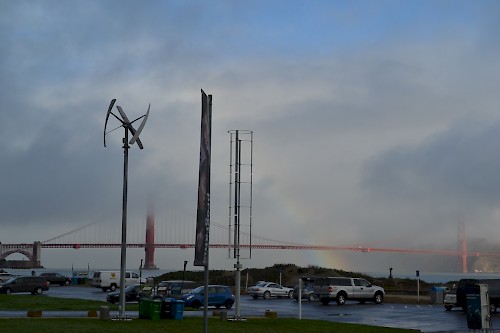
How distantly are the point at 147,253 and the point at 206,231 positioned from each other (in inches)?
4136

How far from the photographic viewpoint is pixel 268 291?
5806 centimetres

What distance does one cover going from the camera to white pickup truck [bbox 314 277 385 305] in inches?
1880

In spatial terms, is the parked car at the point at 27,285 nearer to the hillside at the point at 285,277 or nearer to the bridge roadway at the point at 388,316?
the hillside at the point at 285,277

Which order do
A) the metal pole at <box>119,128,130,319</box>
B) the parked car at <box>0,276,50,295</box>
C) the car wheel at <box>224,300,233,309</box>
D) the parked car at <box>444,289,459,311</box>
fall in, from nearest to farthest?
the metal pole at <box>119,128,130,319</box>, the parked car at <box>444,289,459,311</box>, the car wheel at <box>224,300,233,309</box>, the parked car at <box>0,276,50,295</box>

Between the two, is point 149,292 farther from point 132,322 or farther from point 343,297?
point 132,322

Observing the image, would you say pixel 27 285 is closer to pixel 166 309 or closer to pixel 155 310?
pixel 166 309

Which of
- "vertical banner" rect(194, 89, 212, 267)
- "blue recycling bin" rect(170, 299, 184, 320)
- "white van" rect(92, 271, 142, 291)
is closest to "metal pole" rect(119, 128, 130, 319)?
"blue recycling bin" rect(170, 299, 184, 320)

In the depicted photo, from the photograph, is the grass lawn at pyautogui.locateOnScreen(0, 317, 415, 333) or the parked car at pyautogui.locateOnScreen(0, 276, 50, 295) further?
the parked car at pyautogui.locateOnScreen(0, 276, 50, 295)

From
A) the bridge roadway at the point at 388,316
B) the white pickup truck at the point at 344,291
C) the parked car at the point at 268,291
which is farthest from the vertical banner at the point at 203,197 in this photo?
the parked car at the point at 268,291

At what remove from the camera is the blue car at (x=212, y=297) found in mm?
42094

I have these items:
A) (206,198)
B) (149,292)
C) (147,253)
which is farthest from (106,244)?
(206,198)

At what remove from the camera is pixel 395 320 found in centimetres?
3459

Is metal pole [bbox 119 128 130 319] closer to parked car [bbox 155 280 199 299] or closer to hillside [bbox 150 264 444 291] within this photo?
parked car [bbox 155 280 199 299]

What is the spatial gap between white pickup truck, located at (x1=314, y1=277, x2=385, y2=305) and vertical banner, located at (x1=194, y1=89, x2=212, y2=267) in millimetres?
34503
